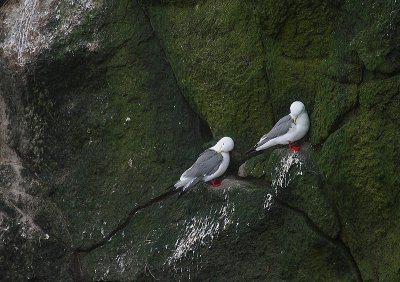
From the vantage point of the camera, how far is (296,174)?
7824 mm

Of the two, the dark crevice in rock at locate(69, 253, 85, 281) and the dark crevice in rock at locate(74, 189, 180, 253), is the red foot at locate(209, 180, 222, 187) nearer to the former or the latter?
the dark crevice in rock at locate(74, 189, 180, 253)

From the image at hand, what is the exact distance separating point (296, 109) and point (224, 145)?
84 centimetres

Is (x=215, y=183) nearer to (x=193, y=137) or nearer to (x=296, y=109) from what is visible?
(x=193, y=137)

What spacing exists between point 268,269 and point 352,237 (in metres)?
0.88

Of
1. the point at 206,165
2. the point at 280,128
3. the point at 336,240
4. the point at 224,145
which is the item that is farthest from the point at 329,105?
the point at 206,165

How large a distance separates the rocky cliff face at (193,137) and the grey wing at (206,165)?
18cm

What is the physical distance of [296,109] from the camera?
26.4 feet

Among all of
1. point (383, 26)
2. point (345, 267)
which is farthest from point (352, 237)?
point (383, 26)

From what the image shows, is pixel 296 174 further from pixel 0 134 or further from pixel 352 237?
pixel 0 134

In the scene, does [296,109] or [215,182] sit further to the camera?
[215,182]

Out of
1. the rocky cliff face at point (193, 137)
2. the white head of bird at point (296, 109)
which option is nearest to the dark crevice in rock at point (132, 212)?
the rocky cliff face at point (193, 137)

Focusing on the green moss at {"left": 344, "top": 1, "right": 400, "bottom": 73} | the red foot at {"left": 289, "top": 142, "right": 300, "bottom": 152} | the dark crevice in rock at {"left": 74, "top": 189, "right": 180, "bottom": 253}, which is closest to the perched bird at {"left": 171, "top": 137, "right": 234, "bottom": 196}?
the dark crevice in rock at {"left": 74, "top": 189, "right": 180, "bottom": 253}

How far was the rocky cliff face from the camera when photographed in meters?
7.35

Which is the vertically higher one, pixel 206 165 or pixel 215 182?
pixel 206 165
